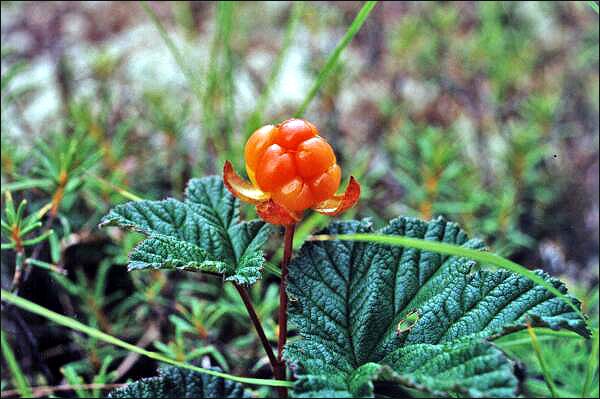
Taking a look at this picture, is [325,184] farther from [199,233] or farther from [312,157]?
[199,233]

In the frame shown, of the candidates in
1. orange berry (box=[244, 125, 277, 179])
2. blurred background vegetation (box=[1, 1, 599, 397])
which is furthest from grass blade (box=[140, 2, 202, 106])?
orange berry (box=[244, 125, 277, 179])

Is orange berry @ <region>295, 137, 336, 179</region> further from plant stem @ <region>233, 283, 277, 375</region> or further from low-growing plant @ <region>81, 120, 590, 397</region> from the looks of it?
plant stem @ <region>233, 283, 277, 375</region>

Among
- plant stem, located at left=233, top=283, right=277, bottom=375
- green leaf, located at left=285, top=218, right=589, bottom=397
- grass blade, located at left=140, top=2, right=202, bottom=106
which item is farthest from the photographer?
grass blade, located at left=140, top=2, right=202, bottom=106

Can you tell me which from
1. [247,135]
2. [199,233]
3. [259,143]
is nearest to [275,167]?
[259,143]

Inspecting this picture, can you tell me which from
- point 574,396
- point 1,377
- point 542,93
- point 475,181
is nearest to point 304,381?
point 574,396

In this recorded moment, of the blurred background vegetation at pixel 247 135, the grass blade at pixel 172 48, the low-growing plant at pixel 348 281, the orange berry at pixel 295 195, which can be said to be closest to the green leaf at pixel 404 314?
the low-growing plant at pixel 348 281

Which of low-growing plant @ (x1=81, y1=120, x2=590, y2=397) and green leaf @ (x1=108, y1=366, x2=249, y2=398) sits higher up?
low-growing plant @ (x1=81, y1=120, x2=590, y2=397)
